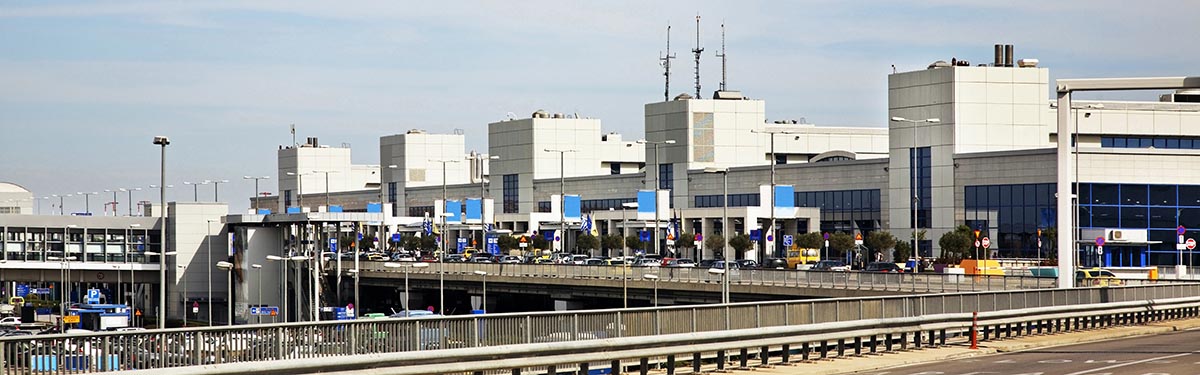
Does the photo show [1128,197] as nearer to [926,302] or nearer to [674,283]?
[674,283]

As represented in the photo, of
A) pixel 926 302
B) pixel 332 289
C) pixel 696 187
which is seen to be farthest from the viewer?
pixel 696 187

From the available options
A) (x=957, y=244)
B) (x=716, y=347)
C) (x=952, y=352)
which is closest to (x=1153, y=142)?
(x=957, y=244)

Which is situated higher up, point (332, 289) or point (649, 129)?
point (649, 129)

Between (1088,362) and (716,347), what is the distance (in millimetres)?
7991

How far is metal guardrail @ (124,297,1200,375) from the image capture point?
72.4ft

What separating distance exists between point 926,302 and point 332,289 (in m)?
79.8

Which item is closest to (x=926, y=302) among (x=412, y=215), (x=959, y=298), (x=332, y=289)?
(x=959, y=298)

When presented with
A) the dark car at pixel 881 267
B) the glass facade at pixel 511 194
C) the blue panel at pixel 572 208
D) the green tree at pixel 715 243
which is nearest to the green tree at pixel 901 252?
the dark car at pixel 881 267

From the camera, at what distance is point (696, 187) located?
125 metres

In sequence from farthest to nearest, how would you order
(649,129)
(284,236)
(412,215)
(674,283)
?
1. (412,215)
2. (649,129)
3. (284,236)
4. (674,283)

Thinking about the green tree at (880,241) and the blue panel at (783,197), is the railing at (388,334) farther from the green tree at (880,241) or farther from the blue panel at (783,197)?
the blue panel at (783,197)

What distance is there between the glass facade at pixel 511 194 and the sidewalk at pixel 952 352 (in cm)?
10881

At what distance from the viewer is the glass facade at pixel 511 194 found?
151 meters

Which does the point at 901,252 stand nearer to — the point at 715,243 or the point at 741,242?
the point at 741,242
